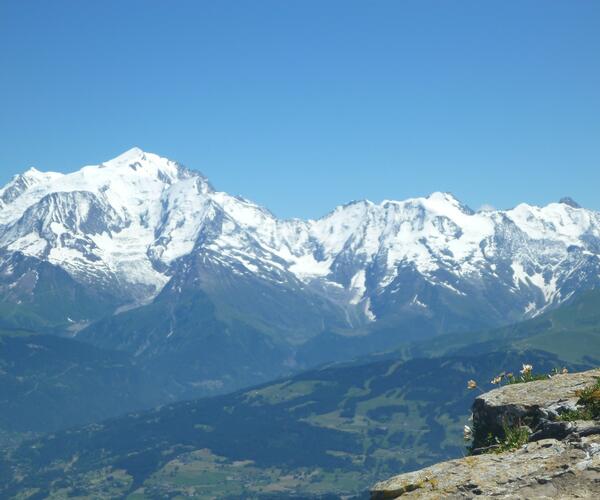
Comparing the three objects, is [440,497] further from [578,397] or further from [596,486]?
[578,397]

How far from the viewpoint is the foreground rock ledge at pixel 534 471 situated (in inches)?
747

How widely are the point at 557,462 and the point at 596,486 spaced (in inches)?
48.5

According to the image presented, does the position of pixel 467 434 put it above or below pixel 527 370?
below

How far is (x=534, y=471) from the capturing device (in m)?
19.7

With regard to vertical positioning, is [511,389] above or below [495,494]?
above

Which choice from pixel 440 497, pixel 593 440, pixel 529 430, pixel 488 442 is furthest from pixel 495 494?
pixel 488 442

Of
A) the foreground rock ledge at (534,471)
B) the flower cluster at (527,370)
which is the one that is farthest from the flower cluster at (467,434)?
the flower cluster at (527,370)

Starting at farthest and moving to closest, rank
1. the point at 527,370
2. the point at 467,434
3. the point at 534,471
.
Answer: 1. the point at 527,370
2. the point at 467,434
3. the point at 534,471

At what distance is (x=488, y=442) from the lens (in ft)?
83.7

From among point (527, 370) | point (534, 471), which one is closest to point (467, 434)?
point (527, 370)

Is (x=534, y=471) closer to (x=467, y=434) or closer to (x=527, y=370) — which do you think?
(x=467, y=434)

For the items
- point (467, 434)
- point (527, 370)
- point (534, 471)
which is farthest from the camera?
point (527, 370)

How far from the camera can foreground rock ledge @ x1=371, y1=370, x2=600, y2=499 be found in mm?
18969

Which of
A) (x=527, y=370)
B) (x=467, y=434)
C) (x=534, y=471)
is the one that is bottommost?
(x=534, y=471)
